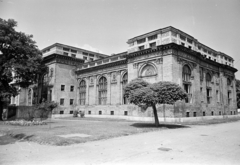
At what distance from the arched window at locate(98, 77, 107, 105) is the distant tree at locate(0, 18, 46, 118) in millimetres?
13210

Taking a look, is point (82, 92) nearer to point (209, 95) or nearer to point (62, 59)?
point (62, 59)

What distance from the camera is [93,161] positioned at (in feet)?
22.6

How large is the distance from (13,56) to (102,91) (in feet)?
55.2

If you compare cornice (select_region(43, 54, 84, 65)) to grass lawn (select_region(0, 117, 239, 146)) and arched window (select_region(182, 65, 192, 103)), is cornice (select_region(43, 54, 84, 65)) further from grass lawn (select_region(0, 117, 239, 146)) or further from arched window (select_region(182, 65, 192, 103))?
arched window (select_region(182, 65, 192, 103))

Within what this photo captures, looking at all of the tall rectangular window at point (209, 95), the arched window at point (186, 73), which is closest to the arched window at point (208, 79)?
the tall rectangular window at point (209, 95)

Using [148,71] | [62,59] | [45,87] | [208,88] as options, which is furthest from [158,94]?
[45,87]

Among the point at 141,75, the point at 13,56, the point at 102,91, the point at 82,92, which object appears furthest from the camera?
the point at 82,92

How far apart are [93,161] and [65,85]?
35.2 meters

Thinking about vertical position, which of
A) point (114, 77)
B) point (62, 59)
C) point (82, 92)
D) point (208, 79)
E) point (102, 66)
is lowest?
point (82, 92)

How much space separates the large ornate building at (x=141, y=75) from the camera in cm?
2769

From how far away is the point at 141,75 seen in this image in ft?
99.3

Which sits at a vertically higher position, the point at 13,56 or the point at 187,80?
the point at 13,56

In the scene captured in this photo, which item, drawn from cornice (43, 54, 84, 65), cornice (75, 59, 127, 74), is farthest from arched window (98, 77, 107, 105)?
cornice (43, 54, 84, 65)

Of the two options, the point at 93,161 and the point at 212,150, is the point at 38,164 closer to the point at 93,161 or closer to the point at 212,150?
the point at 93,161
